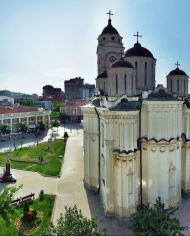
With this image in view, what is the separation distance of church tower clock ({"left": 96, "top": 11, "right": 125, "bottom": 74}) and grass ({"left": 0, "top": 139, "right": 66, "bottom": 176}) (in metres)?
16.4

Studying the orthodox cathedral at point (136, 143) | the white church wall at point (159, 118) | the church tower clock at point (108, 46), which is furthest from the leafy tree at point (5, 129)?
the white church wall at point (159, 118)

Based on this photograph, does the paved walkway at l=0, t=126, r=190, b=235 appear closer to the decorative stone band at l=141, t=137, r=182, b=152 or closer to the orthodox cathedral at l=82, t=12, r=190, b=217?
the orthodox cathedral at l=82, t=12, r=190, b=217

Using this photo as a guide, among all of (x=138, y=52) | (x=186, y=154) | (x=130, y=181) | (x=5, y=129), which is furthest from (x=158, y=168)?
(x=5, y=129)

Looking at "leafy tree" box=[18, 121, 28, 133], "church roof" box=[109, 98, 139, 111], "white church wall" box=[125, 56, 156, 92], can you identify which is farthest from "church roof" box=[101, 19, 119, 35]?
"leafy tree" box=[18, 121, 28, 133]

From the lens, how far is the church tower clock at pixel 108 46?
110 feet

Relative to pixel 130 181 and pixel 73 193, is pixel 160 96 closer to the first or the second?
pixel 130 181

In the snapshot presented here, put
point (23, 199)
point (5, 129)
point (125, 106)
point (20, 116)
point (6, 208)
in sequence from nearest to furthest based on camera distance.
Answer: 1. point (6, 208)
2. point (125, 106)
3. point (23, 199)
4. point (5, 129)
5. point (20, 116)

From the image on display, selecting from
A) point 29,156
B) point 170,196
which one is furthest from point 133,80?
point 29,156

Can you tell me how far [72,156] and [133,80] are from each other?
75.5 feet

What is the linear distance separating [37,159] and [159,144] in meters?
23.3

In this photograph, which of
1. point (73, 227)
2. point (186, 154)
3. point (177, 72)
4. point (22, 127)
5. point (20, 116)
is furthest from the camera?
point (20, 116)

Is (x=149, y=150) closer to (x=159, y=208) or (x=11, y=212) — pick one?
(x=159, y=208)

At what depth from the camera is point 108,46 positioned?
1321 inches

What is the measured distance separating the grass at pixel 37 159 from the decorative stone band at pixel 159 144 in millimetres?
15046
